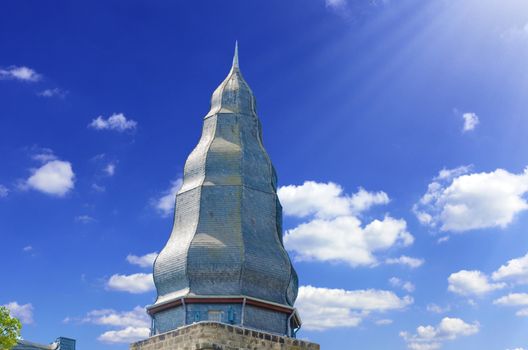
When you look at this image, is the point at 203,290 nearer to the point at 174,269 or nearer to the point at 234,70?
A: the point at 174,269

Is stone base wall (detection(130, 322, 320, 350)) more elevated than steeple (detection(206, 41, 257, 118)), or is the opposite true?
steeple (detection(206, 41, 257, 118))

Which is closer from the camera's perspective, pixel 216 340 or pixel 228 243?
pixel 216 340

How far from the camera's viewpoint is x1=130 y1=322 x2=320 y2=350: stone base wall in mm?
31750

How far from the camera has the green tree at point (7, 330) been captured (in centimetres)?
2887

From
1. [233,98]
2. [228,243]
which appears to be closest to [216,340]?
[228,243]

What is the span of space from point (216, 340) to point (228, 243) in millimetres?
4858

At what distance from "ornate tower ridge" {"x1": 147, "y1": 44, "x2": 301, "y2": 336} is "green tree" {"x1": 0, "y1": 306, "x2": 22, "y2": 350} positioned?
726 centimetres

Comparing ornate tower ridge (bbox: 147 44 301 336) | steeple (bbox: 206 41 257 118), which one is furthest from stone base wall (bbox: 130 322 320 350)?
steeple (bbox: 206 41 257 118)

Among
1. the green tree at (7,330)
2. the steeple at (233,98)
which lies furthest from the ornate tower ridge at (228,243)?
the green tree at (7,330)

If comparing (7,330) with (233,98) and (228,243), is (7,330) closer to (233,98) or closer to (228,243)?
(228,243)

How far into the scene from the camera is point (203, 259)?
34719 mm

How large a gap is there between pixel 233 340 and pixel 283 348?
277cm

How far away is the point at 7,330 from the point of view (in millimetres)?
29016

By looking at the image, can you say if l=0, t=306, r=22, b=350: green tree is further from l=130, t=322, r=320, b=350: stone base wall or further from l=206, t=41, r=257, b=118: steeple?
l=206, t=41, r=257, b=118: steeple
